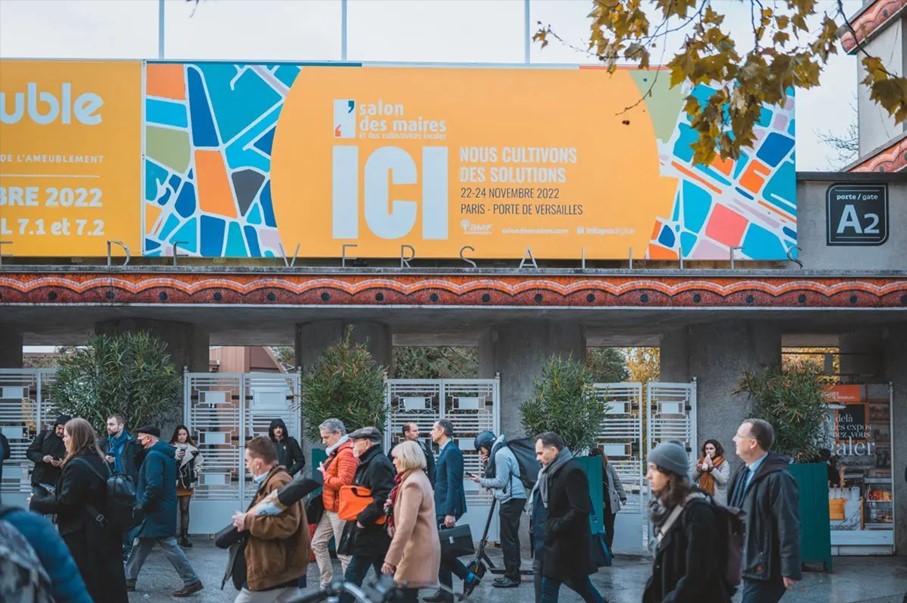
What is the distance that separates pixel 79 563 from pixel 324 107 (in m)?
10.0

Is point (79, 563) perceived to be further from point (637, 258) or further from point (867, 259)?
point (867, 259)

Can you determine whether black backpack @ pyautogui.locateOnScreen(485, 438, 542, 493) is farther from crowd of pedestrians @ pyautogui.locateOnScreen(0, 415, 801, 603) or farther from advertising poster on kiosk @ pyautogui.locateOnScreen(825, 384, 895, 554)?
advertising poster on kiosk @ pyautogui.locateOnScreen(825, 384, 895, 554)

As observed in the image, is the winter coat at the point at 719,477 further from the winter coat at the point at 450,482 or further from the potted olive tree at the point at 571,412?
the winter coat at the point at 450,482

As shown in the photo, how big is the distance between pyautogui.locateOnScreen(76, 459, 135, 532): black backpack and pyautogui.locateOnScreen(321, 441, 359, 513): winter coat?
2.12 metres

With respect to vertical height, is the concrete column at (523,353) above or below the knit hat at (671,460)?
above

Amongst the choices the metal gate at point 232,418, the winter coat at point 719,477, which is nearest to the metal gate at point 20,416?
the metal gate at point 232,418

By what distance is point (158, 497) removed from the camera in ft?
37.5

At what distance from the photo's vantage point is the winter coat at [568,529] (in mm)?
9203

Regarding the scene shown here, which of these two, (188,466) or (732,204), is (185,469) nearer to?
(188,466)

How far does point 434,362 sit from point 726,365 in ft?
76.0

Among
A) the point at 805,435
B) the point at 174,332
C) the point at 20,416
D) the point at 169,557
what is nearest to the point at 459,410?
the point at 174,332

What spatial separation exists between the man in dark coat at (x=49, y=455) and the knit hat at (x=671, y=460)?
8.87m

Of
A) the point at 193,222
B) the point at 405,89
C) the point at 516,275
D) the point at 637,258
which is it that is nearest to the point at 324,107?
the point at 405,89

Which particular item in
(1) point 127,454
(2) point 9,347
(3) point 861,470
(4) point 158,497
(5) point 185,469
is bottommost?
(3) point 861,470
